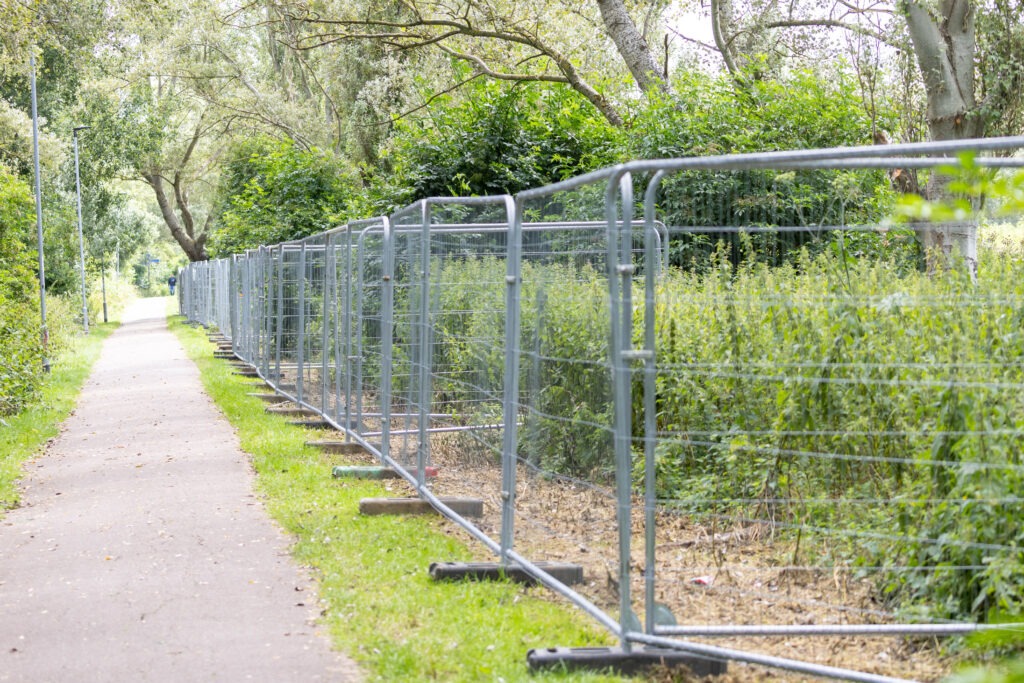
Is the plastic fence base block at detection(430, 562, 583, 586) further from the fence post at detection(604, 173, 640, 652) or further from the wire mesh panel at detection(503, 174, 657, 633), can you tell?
the fence post at detection(604, 173, 640, 652)

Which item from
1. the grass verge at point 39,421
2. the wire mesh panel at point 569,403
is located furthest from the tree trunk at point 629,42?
the wire mesh panel at point 569,403

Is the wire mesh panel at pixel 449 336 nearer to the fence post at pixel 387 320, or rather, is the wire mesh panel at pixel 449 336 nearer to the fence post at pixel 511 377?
the fence post at pixel 387 320

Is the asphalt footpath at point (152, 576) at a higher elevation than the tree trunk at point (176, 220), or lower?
lower

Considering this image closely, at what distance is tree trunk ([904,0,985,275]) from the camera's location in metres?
12.5

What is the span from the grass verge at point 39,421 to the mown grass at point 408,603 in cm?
280

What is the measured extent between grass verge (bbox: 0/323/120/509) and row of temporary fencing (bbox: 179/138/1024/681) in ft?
15.3

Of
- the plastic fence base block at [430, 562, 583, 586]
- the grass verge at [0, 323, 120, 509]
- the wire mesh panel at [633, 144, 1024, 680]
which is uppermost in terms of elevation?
the wire mesh panel at [633, 144, 1024, 680]

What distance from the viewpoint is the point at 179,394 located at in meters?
19.1

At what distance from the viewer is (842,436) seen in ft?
18.6

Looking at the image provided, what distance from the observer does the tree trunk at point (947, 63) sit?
40.9ft

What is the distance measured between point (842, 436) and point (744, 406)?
0.72m

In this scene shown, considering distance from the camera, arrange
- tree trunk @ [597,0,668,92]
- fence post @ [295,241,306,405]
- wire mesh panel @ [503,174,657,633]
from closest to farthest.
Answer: wire mesh panel @ [503,174,657,633], fence post @ [295,241,306,405], tree trunk @ [597,0,668,92]

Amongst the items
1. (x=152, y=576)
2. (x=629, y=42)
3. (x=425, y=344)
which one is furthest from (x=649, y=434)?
(x=629, y=42)

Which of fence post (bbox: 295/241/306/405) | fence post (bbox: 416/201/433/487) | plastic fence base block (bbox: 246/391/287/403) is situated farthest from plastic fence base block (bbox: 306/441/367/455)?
plastic fence base block (bbox: 246/391/287/403)
